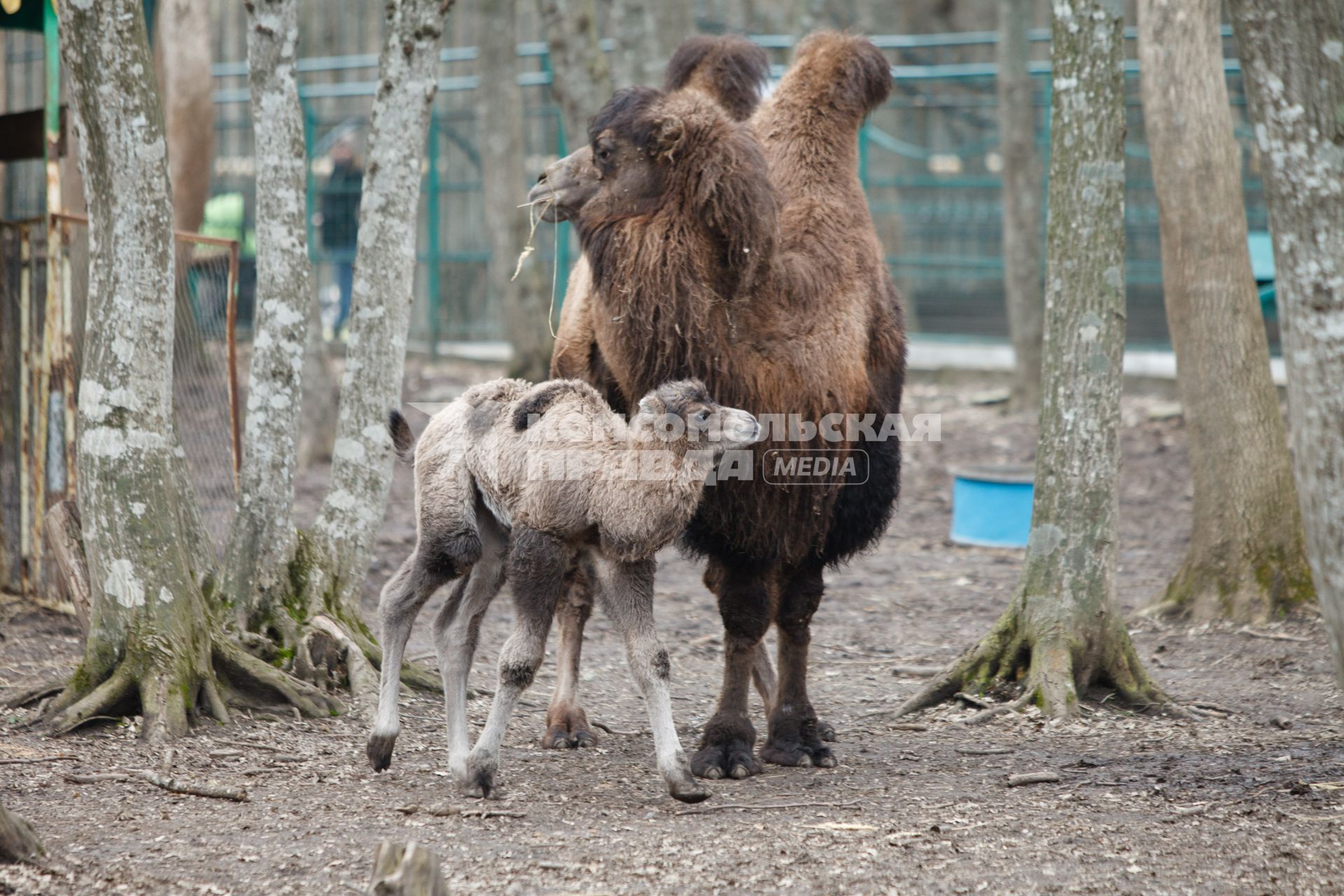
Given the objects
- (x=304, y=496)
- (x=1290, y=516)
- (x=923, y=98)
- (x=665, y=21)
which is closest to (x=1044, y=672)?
(x=1290, y=516)

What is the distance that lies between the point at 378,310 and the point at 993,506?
4.45 metres

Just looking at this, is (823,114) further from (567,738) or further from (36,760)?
(36,760)

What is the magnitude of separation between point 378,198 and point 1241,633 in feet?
13.5

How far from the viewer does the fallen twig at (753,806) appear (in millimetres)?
3936

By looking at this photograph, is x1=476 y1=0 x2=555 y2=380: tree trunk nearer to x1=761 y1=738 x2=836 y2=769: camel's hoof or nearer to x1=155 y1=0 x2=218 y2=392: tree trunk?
x1=155 y1=0 x2=218 y2=392: tree trunk

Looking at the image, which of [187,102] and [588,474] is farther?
[187,102]

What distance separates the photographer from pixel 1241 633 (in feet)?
20.1

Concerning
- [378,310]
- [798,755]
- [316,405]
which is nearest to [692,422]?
[798,755]

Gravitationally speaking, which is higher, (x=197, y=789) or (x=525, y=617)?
(x=525, y=617)

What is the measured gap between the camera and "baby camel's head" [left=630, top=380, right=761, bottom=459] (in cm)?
392

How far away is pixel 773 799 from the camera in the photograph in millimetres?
4129

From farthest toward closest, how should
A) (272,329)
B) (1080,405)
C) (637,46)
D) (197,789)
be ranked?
(637,46) < (272,329) < (1080,405) < (197,789)

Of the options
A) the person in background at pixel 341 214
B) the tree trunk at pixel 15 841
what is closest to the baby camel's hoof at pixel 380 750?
the tree trunk at pixel 15 841

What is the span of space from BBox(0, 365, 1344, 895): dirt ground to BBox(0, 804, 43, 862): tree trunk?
0.08m
